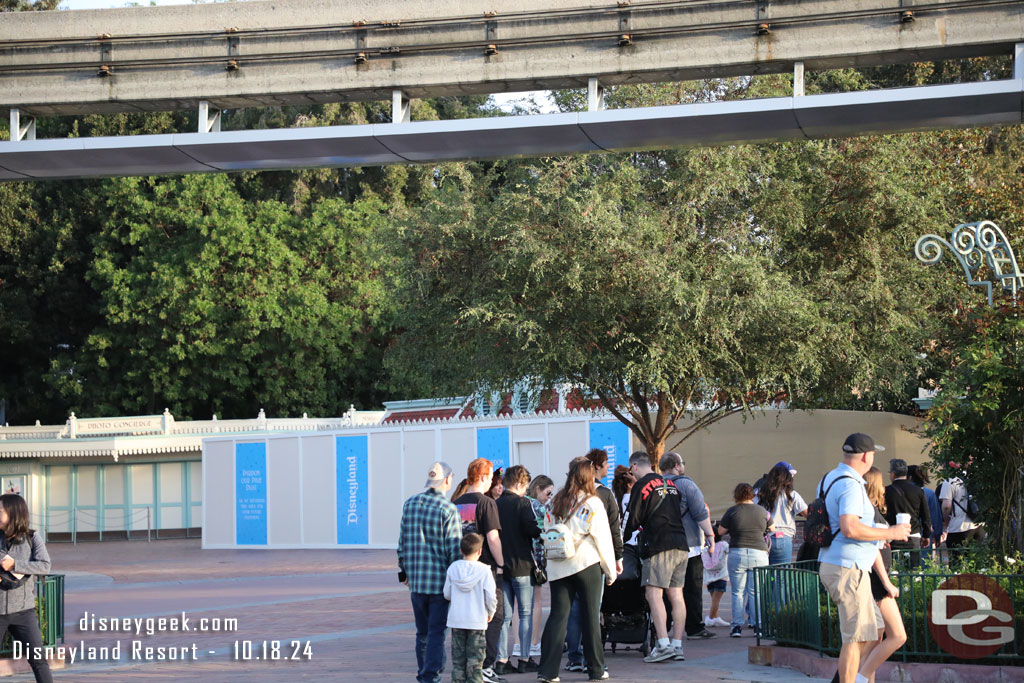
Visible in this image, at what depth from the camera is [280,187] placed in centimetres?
4638

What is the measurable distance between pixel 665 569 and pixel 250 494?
70.0 ft

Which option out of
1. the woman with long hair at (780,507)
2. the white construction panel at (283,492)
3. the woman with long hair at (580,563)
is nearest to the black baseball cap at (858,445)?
the woman with long hair at (580,563)

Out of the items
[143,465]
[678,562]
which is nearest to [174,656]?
[678,562]

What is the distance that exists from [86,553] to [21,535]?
26151mm

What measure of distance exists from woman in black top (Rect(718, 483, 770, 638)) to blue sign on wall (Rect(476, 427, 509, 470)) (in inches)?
516

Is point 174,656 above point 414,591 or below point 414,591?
below

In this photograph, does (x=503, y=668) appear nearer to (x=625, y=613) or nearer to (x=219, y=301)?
(x=625, y=613)

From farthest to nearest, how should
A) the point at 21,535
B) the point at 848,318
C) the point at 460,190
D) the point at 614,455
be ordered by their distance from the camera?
the point at 614,455 < the point at 460,190 < the point at 848,318 < the point at 21,535

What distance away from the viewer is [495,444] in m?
25.6

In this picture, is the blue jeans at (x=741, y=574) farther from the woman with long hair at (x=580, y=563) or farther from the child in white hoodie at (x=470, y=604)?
the child in white hoodie at (x=470, y=604)

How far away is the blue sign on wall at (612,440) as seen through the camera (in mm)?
23578

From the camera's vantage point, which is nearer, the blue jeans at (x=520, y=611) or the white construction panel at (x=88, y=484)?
the blue jeans at (x=520, y=611)

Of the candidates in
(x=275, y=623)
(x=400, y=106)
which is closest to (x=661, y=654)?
(x=400, y=106)

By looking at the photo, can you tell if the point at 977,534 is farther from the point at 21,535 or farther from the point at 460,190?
the point at 21,535
